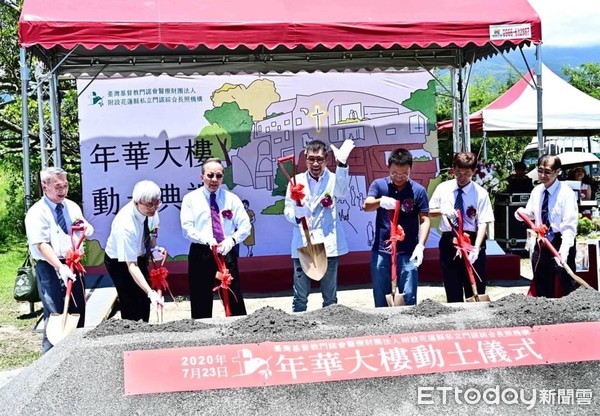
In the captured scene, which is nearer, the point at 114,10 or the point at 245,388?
the point at 245,388

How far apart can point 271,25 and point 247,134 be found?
1.92 m

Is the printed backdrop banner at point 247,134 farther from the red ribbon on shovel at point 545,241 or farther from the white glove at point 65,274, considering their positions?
the white glove at point 65,274

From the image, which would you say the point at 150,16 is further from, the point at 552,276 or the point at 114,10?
the point at 552,276

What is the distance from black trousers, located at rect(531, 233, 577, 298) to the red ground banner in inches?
59.3

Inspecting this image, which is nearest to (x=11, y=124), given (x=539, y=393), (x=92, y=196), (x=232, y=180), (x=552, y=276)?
(x=92, y=196)

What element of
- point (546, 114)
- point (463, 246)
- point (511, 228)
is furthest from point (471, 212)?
point (546, 114)

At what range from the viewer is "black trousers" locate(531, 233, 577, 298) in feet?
14.2

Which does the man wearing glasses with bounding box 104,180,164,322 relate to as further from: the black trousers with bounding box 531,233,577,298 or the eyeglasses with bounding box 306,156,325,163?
the black trousers with bounding box 531,233,577,298

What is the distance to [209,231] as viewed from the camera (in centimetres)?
389

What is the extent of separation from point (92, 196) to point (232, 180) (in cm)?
141

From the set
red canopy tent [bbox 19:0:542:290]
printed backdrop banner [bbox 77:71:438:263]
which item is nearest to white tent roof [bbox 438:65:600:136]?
printed backdrop banner [bbox 77:71:438:263]

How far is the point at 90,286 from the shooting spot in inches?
240

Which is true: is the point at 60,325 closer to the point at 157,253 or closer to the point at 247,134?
the point at 157,253

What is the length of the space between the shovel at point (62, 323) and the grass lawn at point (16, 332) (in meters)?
1.06
